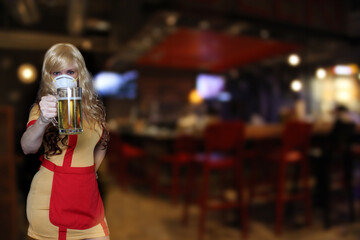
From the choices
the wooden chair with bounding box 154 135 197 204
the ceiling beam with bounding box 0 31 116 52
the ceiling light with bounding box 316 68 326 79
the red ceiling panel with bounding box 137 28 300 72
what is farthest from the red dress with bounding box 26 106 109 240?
the red ceiling panel with bounding box 137 28 300 72

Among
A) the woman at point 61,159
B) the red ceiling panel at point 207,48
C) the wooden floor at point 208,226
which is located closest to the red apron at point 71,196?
the woman at point 61,159

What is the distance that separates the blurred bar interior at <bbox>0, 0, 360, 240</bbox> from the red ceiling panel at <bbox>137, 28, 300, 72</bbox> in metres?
0.04

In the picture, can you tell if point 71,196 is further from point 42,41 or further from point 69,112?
point 42,41

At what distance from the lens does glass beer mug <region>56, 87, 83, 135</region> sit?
305mm

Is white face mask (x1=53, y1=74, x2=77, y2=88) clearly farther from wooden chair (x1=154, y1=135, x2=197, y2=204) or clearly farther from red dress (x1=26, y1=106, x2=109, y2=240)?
wooden chair (x1=154, y1=135, x2=197, y2=204)

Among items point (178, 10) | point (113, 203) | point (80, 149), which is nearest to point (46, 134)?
point (80, 149)

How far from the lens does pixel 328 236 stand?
326 centimetres

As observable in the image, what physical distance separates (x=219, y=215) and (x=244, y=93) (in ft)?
9.86

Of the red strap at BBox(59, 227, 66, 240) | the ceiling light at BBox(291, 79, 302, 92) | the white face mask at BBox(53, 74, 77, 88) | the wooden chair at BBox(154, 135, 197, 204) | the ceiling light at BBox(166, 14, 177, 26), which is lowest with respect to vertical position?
the red strap at BBox(59, 227, 66, 240)

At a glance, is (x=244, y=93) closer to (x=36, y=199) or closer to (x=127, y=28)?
(x=36, y=199)

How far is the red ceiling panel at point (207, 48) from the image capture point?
5734 millimetres

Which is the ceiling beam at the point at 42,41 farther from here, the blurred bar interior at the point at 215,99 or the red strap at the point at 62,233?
the red strap at the point at 62,233

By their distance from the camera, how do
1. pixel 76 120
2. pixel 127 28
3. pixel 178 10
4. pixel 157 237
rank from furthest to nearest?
pixel 127 28 < pixel 178 10 < pixel 157 237 < pixel 76 120

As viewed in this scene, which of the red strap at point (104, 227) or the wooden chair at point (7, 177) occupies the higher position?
the wooden chair at point (7, 177)
